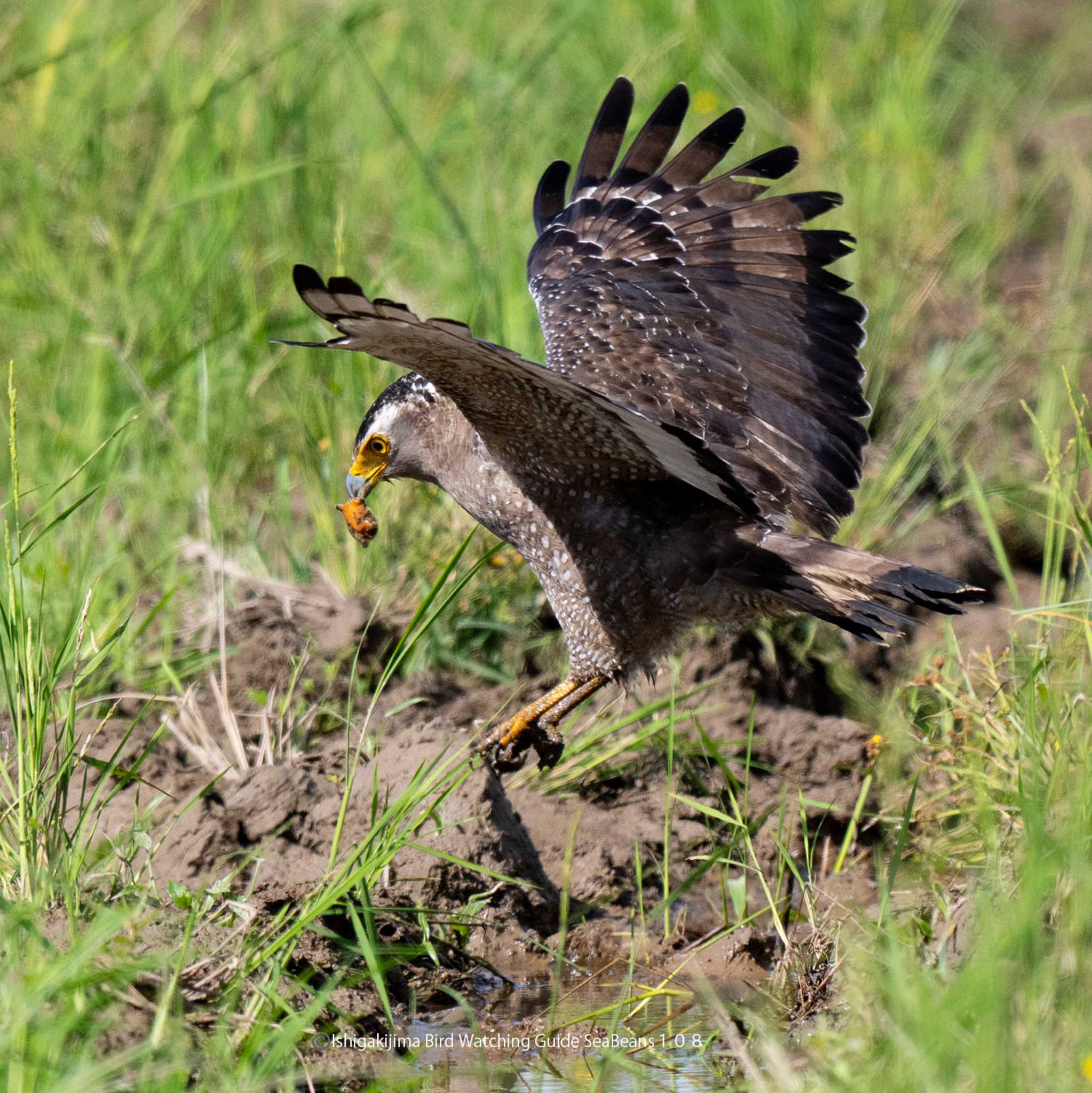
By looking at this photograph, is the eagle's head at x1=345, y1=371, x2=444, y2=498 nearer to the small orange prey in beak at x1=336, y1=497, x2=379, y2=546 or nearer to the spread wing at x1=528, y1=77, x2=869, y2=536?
the small orange prey in beak at x1=336, y1=497, x2=379, y2=546

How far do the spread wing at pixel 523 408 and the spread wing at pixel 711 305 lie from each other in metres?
0.25

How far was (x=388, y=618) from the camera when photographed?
545 cm

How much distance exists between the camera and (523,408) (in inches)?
171

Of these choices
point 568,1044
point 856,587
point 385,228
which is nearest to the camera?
point 568,1044

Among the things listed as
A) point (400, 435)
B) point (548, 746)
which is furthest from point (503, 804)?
point (400, 435)

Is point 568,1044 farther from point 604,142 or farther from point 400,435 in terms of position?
point 604,142

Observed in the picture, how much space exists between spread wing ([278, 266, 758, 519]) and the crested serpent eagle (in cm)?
1

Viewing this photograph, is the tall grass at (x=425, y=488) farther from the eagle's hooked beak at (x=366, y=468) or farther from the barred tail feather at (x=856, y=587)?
the eagle's hooked beak at (x=366, y=468)

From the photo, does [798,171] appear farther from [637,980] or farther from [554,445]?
[637,980]

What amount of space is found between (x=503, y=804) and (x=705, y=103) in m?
4.81

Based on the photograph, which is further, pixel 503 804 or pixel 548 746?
pixel 548 746

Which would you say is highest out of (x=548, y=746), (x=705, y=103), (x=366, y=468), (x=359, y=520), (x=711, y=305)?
(x=705, y=103)

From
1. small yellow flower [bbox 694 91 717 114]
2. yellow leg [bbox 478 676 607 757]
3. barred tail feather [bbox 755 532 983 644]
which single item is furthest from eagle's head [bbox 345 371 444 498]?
small yellow flower [bbox 694 91 717 114]

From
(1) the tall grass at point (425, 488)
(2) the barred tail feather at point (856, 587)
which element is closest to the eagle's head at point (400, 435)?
(1) the tall grass at point (425, 488)
